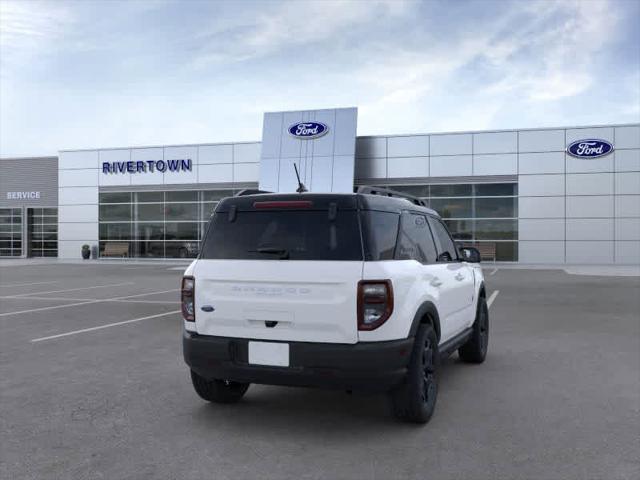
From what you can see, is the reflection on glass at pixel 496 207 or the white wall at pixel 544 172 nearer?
the white wall at pixel 544 172

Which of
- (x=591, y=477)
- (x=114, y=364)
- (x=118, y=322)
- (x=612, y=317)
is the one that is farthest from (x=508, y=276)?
(x=591, y=477)

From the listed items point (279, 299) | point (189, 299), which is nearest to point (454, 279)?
point (279, 299)

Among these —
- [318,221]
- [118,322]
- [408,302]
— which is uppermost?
[318,221]

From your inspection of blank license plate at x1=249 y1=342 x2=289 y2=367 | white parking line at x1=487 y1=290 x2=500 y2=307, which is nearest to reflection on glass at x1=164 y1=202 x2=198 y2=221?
white parking line at x1=487 y1=290 x2=500 y2=307

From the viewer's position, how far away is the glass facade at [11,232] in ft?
132

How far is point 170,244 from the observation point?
117 feet

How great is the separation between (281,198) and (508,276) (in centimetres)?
1900

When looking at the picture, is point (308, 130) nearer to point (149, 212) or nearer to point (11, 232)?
point (149, 212)

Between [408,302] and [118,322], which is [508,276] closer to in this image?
[118,322]

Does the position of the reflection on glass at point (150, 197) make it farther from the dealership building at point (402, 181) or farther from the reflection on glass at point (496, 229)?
the reflection on glass at point (496, 229)

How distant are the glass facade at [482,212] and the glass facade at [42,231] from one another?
2283 cm

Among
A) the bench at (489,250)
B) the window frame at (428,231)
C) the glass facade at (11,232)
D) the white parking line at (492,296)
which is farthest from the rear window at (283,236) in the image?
the glass facade at (11,232)

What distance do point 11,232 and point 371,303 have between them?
4193 centimetres

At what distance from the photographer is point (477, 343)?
6.97m
